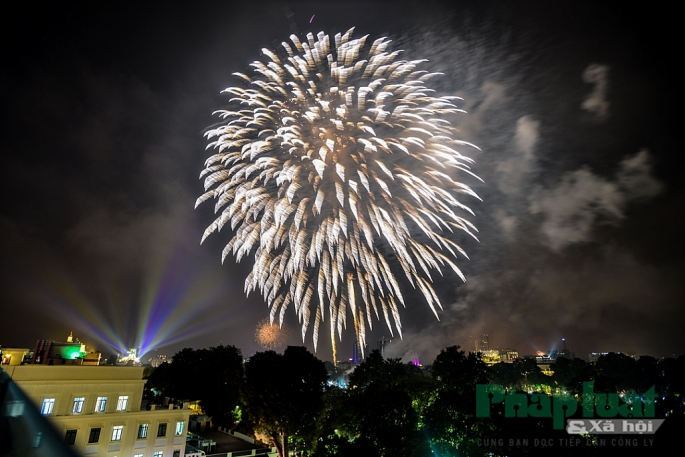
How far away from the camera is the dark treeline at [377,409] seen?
27.8 meters

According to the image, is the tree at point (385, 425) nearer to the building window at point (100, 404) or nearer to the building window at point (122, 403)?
the building window at point (122, 403)

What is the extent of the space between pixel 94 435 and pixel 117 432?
5.49 ft

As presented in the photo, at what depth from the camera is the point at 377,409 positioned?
29.8 metres

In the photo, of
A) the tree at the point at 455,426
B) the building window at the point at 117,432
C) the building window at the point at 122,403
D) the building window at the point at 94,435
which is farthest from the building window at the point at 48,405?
the tree at the point at 455,426

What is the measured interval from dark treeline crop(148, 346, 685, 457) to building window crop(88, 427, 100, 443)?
14166 mm

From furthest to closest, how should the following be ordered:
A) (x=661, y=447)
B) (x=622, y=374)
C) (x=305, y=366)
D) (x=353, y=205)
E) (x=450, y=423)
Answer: (x=622, y=374)
(x=305, y=366)
(x=353, y=205)
(x=450, y=423)
(x=661, y=447)

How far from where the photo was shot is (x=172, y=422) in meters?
33.4

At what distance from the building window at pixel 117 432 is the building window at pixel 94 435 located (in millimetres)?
1137

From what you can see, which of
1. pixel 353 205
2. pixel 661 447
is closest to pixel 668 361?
pixel 661 447

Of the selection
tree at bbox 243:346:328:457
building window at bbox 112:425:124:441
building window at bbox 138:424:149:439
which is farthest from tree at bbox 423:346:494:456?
building window at bbox 112:425:124:441

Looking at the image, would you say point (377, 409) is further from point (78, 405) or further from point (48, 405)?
point (48, 405)

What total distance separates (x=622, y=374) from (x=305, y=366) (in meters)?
93.5

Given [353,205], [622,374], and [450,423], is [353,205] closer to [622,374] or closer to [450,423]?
[450,423]

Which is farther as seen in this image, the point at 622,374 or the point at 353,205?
the point at 622,374
